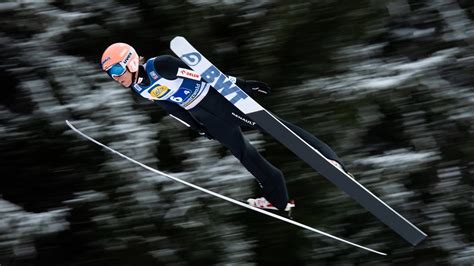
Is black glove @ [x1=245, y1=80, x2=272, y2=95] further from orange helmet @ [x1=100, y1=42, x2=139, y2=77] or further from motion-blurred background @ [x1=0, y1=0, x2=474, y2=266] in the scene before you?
motion-blurred background @ [x1=0, y1=0, x2=474, y2=266]

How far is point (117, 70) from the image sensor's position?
3.12 metres

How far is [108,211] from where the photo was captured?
17.2 feet

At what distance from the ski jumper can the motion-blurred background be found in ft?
4.52

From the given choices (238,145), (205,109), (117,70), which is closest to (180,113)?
(205,109)

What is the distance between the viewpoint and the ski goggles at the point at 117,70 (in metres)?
3.11

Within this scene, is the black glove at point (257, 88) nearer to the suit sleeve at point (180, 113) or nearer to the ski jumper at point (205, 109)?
the ski jumper at point (205, 109)

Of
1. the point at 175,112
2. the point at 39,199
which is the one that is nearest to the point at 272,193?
the point at 175,112

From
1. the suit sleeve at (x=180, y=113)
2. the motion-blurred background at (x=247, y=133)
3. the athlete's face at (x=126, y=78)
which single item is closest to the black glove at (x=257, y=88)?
the suit sleeve at (x=180, y=113)

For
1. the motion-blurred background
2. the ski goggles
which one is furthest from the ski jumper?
the motion-blurred background

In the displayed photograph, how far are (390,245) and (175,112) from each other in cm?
261

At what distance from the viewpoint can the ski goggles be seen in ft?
10.2

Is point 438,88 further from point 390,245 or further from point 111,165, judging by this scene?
point 111,165

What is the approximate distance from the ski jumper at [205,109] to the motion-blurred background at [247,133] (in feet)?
4.52

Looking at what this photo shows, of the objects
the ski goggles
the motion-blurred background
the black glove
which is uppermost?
the ski goggles
